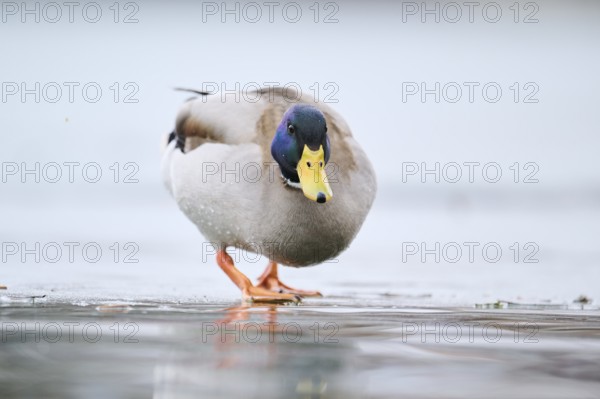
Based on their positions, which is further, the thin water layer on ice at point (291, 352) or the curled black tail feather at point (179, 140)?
the curled black tail feather at point (179, 140)

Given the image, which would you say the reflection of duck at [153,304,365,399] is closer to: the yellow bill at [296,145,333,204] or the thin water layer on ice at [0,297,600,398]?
the thin water layer on ice at [0,297,600,398]

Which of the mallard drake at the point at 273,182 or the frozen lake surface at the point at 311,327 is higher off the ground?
the mallard drake at the point at 273,182

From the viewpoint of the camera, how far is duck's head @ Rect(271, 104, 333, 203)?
426 centimetres

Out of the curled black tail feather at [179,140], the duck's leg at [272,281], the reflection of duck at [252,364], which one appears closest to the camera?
the reflection of duck at [252,364]

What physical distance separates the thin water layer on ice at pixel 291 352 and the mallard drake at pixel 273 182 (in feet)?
2.01

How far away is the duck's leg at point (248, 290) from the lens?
4.66 metres

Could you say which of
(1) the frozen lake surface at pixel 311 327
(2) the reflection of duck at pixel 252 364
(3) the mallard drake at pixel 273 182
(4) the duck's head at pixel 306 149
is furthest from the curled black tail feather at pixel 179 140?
(2) the reflection of duck at pixel 252 364

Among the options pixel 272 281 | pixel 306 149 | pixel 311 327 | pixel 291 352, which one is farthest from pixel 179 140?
pixel 291 352

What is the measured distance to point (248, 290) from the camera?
191 inches

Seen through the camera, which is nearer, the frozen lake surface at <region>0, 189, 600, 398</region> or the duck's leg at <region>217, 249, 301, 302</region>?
the frozen lake surface at <region>0, 189, 600, 398</region>

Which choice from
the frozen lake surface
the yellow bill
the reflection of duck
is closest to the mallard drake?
the yellow bill

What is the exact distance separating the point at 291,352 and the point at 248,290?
2.05m

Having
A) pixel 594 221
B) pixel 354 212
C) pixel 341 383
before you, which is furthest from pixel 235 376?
pixel 594 221

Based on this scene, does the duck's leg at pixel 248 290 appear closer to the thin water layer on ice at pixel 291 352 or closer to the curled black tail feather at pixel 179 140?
the thin water layer on ice at pixel 291 352
